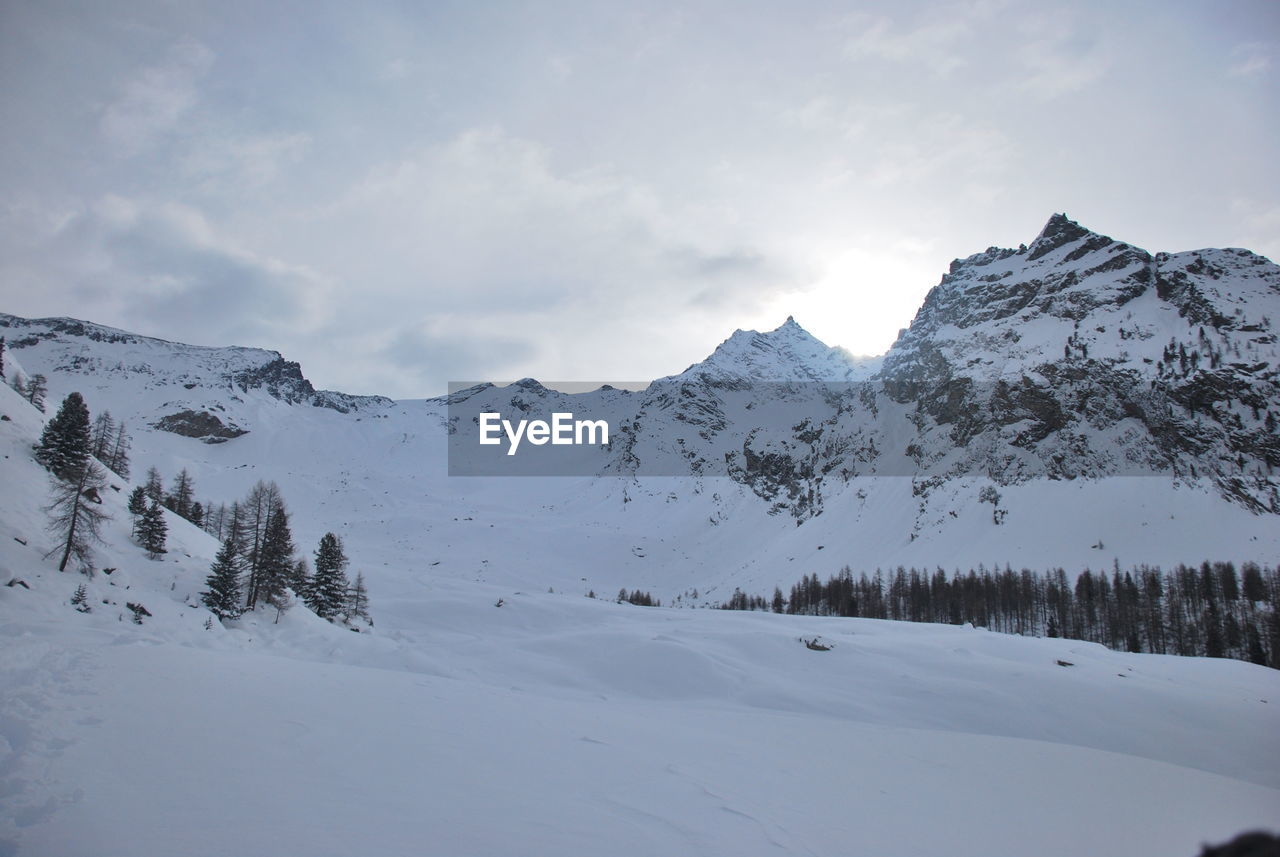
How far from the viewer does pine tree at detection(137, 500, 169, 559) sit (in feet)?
108

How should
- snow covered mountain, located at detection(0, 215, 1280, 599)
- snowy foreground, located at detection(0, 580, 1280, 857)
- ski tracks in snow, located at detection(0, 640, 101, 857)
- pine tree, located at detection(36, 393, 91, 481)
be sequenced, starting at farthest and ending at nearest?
snow covered mountain, located at detection(0, 215, 1280, 599), pine tree, located at detection(36, 393, 91, 481), snowy foreground, located at detection(0, 580, 1280, 857), ski tracks in snow, located at detection(0, 640, 101, 857)

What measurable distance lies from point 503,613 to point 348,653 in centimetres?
1965

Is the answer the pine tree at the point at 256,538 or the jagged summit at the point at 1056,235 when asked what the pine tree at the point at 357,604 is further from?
the jagged summit at the point at 1056,235

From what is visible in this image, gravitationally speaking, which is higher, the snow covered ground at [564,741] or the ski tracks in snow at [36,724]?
the ski tracks in snow at [36,724]

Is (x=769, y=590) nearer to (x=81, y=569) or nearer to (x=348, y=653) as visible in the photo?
(x=348, y=653)

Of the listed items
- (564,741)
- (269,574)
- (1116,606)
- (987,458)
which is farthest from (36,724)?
(987,458)

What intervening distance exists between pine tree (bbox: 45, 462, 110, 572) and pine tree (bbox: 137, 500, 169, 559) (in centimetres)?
339

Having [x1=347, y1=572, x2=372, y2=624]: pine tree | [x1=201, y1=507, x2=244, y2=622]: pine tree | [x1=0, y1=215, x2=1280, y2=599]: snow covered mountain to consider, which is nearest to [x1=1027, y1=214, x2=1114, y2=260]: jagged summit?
[x1=0, y1=215, x2=1280, y2=599]: snow covered mountain

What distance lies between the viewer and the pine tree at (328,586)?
4281 cm

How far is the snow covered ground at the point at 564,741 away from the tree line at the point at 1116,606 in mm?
43529

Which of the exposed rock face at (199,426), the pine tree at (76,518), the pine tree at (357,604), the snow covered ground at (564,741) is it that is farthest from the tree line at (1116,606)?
the exposed rock face at (199,426)

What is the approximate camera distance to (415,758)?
11.0 metres

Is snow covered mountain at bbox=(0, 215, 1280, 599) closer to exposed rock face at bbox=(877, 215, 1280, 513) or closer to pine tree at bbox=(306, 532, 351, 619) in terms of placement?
exposed rock face at bbox=(877, 215, 1280, 513)

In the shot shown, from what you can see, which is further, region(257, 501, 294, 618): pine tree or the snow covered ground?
region(257, 501, 294, 618): pine tree
